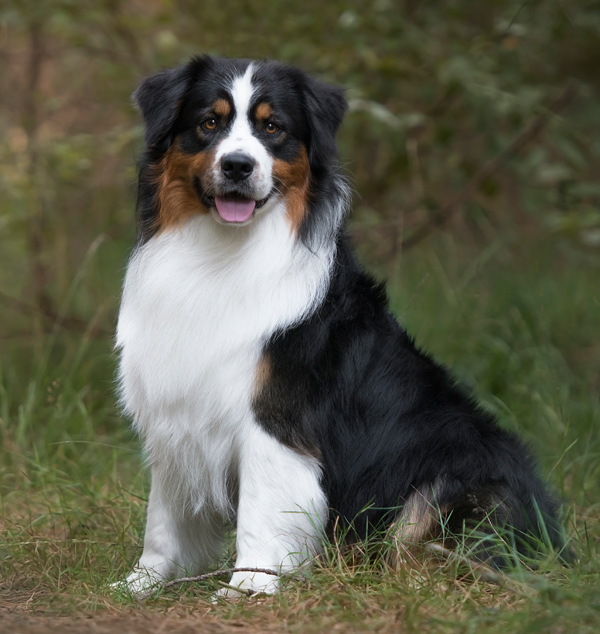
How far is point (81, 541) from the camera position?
13.0 feet

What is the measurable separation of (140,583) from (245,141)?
6.12ft

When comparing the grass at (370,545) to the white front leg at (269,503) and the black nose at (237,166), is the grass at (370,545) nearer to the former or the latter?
the white front leg at (269,503)

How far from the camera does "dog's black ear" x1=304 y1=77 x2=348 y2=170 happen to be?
3.66 metres

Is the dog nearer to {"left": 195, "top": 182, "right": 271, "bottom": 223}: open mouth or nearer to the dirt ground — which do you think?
{"left": 195, "top": 182, "right": 271, "bottom": 223}: open mouth

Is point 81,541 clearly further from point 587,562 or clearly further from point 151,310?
point 587,562

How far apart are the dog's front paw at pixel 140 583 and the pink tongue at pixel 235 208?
4.89 ft

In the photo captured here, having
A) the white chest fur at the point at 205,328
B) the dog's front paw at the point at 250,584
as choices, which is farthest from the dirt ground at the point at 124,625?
the white chest fur at the point at 205,328

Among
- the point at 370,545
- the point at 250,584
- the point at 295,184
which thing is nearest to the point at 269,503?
the point at 250,584

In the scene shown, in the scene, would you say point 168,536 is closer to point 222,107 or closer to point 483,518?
point 483,518

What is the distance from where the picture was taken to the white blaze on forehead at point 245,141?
11.1 ft

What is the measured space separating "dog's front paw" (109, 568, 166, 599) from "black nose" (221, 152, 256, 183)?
64.8 inches

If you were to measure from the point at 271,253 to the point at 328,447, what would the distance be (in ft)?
2.72

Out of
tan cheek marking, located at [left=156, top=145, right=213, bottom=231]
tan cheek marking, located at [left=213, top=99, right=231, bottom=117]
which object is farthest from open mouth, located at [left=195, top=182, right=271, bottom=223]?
tan cheek marking, located at [left=213, top=99, right=231, bottom=117]

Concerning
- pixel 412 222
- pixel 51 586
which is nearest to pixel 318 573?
pixel 51 586
